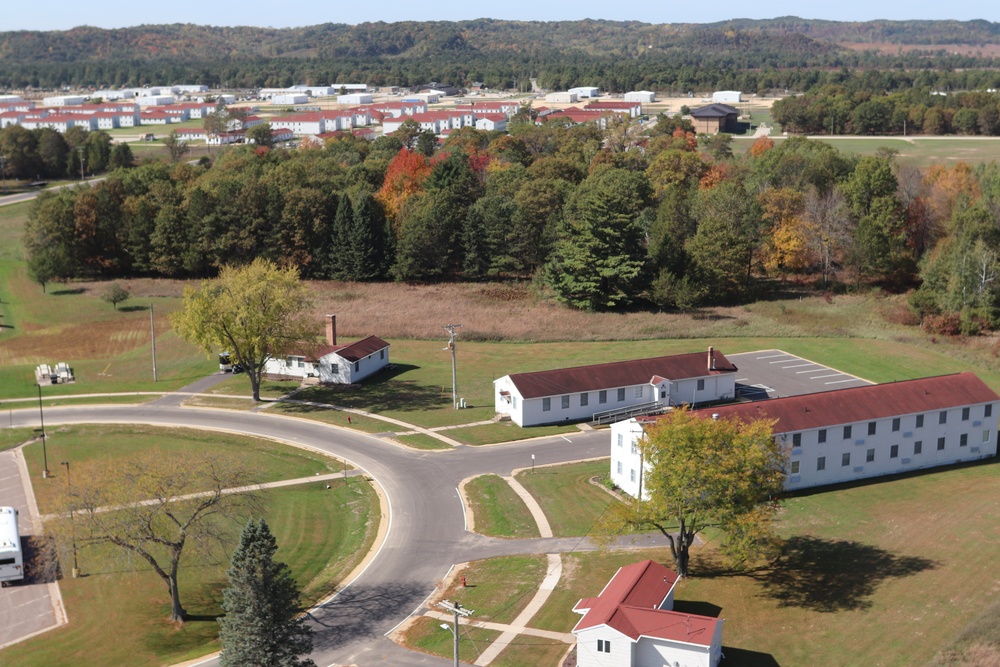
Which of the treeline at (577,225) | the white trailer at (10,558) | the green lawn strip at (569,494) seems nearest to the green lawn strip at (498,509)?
the green lawn strip at (569,494)

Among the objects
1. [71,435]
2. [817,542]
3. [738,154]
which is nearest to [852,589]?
[817,542]

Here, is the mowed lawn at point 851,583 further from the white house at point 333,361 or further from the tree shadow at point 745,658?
the white house at point 333,361

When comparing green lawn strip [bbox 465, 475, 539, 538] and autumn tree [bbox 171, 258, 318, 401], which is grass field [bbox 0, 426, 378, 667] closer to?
green lawn strip [bbox 465, 475, 539, 538]

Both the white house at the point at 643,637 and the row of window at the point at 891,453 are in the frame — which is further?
the row of window at the point at 891,453

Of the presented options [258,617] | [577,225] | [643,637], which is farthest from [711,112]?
[258,617]

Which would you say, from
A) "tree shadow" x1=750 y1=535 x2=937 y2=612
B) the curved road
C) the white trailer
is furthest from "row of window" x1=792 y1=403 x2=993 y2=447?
the white trailer
